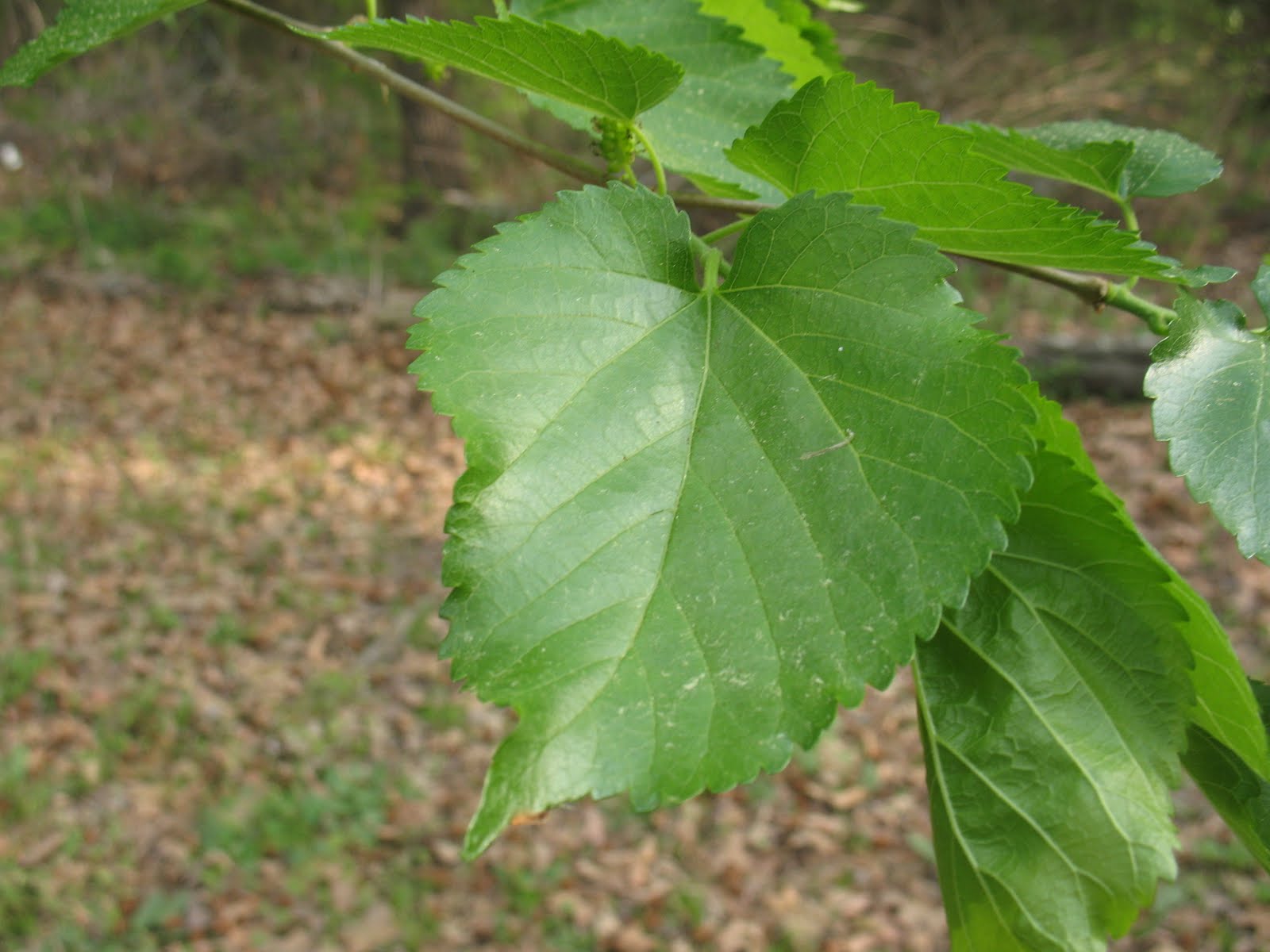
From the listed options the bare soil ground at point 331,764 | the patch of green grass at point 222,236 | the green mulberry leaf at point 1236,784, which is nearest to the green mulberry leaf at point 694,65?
the green mulberry leaf at point 1236,784

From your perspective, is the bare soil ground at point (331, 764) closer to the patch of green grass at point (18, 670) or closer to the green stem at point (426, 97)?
the patch of green grass at point (18, 670)

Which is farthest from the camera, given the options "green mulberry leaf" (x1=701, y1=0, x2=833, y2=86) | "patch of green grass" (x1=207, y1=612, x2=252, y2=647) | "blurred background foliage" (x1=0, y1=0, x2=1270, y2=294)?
"blurred background foliage" (x1=0, y1=0, x2=1270, y2=294)

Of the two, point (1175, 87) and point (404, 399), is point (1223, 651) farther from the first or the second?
point (1175, 87)

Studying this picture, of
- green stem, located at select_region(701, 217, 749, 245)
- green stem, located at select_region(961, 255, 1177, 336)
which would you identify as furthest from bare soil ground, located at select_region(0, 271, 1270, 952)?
green stem, located at select_region(701, 217, 749, 245)

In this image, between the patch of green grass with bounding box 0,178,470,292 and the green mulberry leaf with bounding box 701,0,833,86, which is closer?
the green mulberry leaf with bounding box 701,0,833,86

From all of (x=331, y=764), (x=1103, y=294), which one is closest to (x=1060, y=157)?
(x=1103, y=294)

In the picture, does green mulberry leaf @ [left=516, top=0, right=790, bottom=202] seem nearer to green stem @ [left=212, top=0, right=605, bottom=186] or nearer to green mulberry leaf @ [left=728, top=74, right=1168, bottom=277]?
green stem @ [left=212, top=0, right=605, bottom=186]

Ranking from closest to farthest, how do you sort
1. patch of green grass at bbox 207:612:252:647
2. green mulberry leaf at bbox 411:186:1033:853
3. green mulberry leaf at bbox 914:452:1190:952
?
1. green mulberry leaf at bbox 411:186:1033:853
2. green mulberry leaf at bbox 914:452:1190:952
3. patch of green grass at bbox 207:612:252:647
